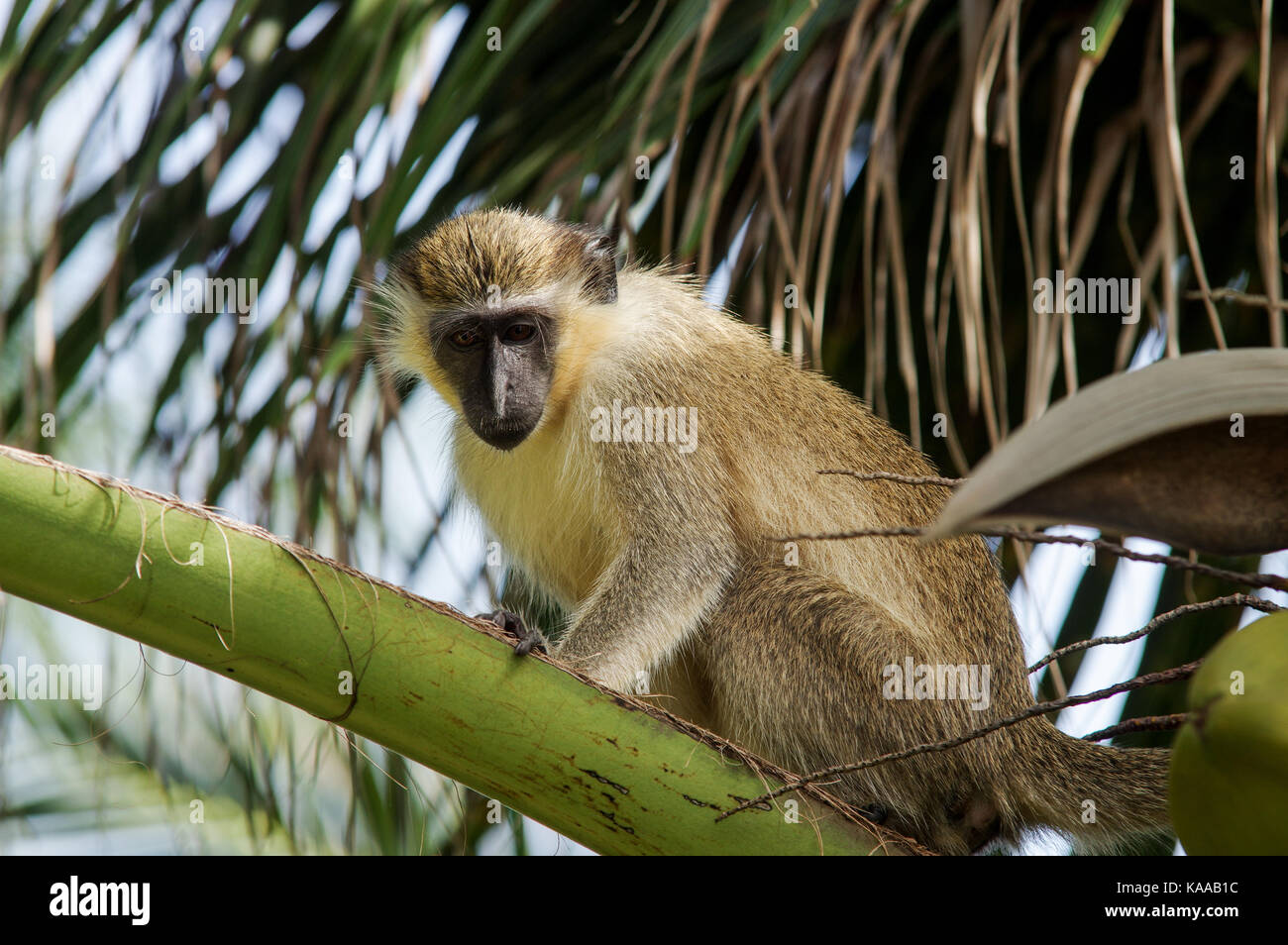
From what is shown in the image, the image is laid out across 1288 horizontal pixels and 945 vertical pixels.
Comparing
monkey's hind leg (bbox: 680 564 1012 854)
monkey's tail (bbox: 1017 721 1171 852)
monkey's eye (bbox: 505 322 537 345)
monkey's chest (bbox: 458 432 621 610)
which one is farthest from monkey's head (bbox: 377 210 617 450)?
monkey's tail (bbox: 1017 721 1171 852)

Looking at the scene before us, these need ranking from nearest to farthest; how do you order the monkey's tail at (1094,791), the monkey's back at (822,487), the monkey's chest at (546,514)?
the monkey's tail at (1094,791) → the monkey's back at (822,487) → the monkey's chest at (546,514)

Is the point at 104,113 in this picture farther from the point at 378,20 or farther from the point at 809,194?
the point at 809,194

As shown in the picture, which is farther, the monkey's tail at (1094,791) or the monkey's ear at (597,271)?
the monkey's ear at (597,271)

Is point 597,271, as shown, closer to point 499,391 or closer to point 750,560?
point 499,391

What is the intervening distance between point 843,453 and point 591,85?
1364mm

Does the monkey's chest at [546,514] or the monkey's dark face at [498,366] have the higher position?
the monkey's dark face at [498,366]

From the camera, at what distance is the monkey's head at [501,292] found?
3484 mm

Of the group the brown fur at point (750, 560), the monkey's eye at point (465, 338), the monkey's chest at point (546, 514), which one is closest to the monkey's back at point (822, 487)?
the brown fur at point (750, 560)

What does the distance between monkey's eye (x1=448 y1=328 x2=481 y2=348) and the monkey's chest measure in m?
0.35

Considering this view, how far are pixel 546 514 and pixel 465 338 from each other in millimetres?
574

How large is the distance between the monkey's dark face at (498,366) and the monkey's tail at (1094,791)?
61.9 inches

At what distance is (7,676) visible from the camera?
3006 mm

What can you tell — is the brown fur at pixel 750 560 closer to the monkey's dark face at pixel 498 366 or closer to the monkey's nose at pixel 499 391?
the monkey's dark face at pixel 498 366
